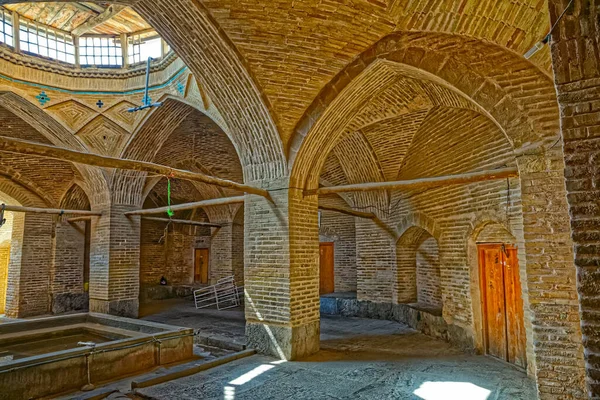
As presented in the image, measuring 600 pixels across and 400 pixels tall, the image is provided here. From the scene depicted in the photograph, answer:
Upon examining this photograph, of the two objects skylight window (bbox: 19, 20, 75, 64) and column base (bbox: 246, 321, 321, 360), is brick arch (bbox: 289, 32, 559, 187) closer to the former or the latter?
column base (bbox: 246, 321, 321, 360)

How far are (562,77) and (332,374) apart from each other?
4995 mm

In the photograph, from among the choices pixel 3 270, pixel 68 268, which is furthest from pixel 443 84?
pixel 3 270

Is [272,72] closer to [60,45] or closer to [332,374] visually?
[332,374]

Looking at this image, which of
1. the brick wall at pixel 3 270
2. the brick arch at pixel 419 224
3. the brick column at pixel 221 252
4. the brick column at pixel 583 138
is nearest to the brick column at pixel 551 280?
the brick column at pixel 583 138

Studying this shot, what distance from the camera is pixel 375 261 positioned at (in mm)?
11047

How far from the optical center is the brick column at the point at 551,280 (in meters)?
4.61

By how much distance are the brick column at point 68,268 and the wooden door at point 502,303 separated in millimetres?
12891

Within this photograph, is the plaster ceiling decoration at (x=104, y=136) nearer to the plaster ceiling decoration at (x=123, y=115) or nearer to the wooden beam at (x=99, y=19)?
the plaster ceiling decoration at (x=123, y=115)

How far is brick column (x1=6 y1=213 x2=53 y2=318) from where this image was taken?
1289 centimetres

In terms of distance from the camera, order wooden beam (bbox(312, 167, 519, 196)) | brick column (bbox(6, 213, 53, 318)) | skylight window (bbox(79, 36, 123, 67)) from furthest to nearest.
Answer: brick column (bbox(6, 213, 53, 318)) → skylight window (bbox(79, 36, 123, 67)) → wooden beam (bbox(312, 167, 519, 196))

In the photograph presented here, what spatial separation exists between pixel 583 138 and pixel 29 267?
1507 cm

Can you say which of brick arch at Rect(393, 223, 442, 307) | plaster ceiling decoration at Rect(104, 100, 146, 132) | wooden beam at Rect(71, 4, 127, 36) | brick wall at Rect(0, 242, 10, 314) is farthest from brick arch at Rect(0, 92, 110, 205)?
brick arch at Rect(393, 223, 442, 307)

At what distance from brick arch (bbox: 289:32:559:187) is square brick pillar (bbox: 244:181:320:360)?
65cm

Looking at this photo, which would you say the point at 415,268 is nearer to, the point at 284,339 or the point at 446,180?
the point at 446,180
